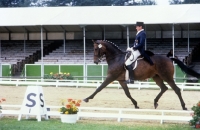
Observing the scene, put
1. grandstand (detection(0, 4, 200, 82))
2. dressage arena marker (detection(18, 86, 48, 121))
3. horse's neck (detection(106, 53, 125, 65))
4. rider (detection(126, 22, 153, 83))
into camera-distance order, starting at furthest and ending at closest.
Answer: grandstand (detection(0, 4, 200, 82)) → horse's neck (detection(106, 53, 125, 65)) → rider (detection(126, 22, 153, 83)) → dressage arena marker (detection(18, 86, 48, 121))

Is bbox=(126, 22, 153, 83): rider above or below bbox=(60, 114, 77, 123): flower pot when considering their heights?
above

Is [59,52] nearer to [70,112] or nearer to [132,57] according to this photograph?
[132,57]

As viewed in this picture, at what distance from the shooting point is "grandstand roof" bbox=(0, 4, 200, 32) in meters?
24.9

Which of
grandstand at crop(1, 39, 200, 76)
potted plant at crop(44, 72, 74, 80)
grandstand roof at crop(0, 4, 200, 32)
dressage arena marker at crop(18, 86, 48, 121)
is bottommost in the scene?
dressage arena marker at crop(18, 86, 48, 121)

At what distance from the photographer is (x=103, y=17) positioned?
26.9 meters

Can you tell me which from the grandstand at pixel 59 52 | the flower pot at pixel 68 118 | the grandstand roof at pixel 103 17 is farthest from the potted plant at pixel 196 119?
the grandstand at pixel 59 52

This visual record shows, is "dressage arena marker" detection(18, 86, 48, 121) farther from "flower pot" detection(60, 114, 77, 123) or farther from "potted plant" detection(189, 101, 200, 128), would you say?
"potted plant" detection(189, 101, 200, 128)

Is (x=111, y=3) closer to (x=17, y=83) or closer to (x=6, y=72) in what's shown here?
(x=6, y=72)

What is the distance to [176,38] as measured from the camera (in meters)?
31.7

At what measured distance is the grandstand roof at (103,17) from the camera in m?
24.9

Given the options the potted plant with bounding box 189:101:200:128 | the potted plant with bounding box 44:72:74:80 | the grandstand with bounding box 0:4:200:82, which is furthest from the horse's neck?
the potted plant with bounding box 44:72:74:80

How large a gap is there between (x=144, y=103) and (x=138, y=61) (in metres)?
2.21

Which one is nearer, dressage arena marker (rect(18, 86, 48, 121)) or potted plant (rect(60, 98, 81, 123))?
potted plant (rect(60, 98, 81, 123))

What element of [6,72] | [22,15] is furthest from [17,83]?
[22,15]
